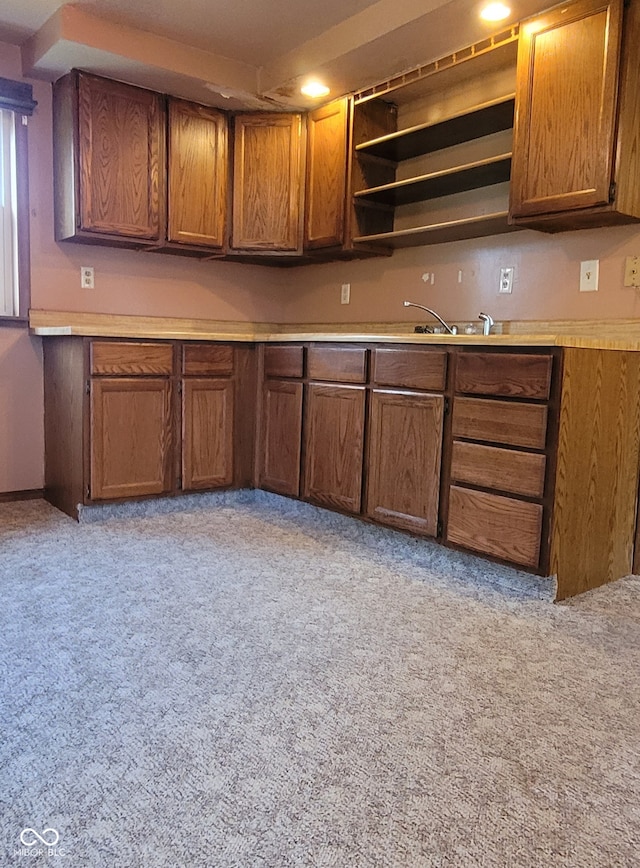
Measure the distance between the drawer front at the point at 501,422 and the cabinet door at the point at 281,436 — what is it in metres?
1.02

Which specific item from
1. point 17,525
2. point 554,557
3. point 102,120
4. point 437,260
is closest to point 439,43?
point 437,260

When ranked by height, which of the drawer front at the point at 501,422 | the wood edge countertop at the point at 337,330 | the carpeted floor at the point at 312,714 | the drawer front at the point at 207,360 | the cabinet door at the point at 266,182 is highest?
the cabinet door at the point at 266,182

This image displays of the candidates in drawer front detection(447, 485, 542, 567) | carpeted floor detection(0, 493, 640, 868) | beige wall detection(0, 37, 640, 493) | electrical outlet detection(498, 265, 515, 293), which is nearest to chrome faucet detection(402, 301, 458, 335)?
beige wall detection(0, 37, 640, 493)

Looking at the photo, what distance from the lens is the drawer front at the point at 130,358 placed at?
3.03 m

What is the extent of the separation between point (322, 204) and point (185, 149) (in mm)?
776

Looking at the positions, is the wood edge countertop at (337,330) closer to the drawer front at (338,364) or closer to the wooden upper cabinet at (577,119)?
the drawer front at (338,364)

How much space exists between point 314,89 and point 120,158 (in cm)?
104

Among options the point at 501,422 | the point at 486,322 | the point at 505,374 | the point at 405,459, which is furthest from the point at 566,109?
the point at 405,459

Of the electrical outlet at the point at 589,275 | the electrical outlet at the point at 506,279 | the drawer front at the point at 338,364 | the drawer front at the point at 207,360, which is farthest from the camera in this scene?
the drawer front at the point at 207,360

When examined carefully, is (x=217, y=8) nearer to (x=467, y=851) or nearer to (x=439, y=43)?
(x=439, y=43)

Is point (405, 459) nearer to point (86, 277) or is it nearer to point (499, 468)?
point (499, 468)

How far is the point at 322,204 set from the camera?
358 cm

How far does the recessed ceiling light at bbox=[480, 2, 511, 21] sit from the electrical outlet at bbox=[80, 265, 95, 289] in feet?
7.30
